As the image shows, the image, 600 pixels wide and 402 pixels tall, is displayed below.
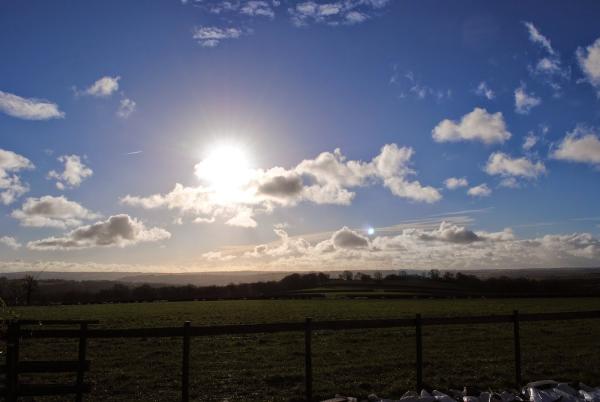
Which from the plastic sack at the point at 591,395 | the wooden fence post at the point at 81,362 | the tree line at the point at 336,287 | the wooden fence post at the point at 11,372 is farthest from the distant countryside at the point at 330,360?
the tree line at the point at 336,287

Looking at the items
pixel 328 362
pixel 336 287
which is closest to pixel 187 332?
pixel 328 362

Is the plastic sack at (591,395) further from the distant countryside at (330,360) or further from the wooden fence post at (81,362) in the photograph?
the wooden fence post at (81,362)

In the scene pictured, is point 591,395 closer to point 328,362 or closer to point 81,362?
point 328,362

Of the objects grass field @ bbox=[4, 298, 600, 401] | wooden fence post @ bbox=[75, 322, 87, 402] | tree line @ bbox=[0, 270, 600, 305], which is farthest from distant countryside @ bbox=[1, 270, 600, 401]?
tree line @ bbox=[0, 270, 600, 305]

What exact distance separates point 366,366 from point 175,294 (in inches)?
3914

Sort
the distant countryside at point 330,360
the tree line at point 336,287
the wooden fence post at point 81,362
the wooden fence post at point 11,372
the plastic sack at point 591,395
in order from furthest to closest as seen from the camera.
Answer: the tree line at point 336,287 → the distant countryside at point 330,360 → the wooden fence post at point 81,362 → the plastic sack at point 591,395 → the wooden fence post at point 11,372

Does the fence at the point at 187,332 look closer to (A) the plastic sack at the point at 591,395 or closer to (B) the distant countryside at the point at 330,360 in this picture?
(B) the distant countryside at the point at 330,360

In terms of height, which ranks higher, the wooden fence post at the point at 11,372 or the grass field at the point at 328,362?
the wooden fence post at the point at 11,372

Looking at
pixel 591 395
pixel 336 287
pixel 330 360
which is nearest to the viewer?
pixel 591 395

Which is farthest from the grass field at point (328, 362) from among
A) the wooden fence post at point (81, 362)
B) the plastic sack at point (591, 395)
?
the plastic sack at point (591, 395)

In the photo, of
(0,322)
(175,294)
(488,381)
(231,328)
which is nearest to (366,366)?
(488,381)

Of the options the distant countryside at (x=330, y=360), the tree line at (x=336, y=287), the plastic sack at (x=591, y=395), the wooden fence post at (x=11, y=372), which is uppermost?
the wooden fence post at (x=11, y=372)

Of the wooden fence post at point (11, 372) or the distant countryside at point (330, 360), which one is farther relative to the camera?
the distant countryside at point (330, 360)

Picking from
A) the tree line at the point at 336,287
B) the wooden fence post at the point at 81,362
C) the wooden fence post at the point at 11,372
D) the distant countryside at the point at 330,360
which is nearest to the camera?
the wooden fence post at the point at 11,372
